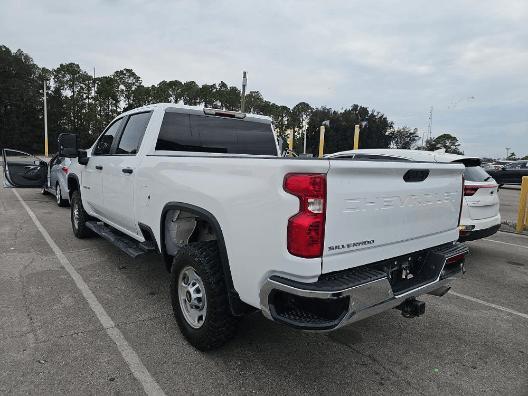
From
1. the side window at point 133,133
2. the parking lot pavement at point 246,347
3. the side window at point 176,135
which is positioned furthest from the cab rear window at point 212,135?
the parking lot pavement at point 246,347

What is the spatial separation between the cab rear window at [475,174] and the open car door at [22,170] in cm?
908

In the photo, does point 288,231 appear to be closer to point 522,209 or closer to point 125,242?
point 125,242

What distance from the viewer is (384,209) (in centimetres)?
262

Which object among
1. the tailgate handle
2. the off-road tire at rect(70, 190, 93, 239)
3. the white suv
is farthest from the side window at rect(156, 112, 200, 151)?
the white suv

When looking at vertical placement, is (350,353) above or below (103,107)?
below

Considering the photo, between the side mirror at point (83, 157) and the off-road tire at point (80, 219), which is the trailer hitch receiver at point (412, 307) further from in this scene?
the off-road tire at point (80, 219)

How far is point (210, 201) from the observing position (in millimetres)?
2848

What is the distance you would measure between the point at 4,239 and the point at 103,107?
204 feet

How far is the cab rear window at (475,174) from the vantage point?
593 centimetres

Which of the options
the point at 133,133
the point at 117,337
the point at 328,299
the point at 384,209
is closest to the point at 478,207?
the point at 384,209

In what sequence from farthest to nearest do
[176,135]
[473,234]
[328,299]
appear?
[473,234], [176,135], [328,299]

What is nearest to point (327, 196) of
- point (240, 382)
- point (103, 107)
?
point (240, 382)

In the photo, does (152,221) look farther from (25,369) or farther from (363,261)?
(363,261)

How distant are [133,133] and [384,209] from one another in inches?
124
